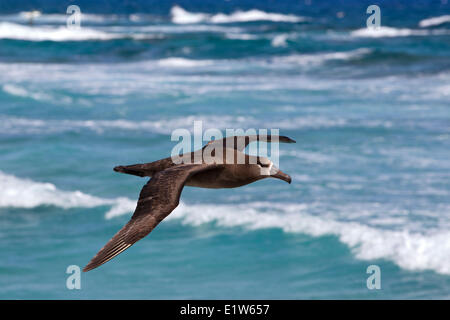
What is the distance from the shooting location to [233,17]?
98188mm

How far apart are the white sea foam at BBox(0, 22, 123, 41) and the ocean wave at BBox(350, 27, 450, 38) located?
18033mm

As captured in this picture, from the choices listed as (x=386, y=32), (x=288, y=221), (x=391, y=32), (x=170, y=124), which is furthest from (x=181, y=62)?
(x=288, y=221)

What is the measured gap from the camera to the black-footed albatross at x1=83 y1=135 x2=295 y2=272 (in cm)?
820

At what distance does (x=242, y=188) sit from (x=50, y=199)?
15.8ft

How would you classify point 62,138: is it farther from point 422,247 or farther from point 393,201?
point 422,247

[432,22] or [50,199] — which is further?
[432,22]

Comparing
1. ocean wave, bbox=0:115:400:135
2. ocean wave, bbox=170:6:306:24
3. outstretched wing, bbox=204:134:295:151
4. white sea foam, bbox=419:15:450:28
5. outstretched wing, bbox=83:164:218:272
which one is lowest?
outstretched wing, bbox=83:164:218:272

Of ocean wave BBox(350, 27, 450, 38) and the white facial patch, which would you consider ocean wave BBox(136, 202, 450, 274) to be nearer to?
the white facial patch

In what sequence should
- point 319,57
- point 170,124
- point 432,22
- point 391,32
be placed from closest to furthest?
point 170,124, point 319,57, point 391,32, point 432,22

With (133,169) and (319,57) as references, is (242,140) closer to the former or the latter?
(133,169)

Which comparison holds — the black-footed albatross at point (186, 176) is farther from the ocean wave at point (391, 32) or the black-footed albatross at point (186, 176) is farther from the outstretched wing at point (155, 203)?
the ocean wave at point (391, 32)

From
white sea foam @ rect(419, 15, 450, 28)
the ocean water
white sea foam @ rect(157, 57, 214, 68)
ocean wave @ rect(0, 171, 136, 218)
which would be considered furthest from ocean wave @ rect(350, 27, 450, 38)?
ocean wave @ rect(0, 171, 136, 218)

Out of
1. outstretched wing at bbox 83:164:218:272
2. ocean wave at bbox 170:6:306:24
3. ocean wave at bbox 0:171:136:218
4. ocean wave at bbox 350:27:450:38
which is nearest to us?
outstretched wing at bbox 83:164:218:272

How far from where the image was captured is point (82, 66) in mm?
48250
